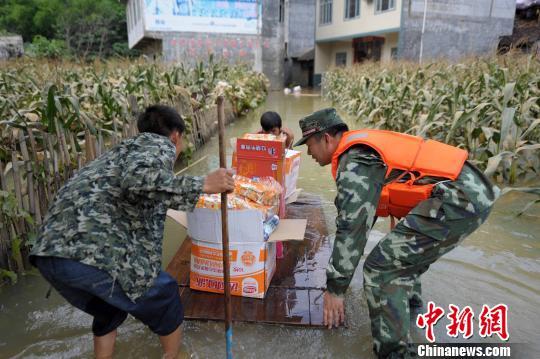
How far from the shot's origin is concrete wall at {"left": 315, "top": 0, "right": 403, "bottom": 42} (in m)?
18.5

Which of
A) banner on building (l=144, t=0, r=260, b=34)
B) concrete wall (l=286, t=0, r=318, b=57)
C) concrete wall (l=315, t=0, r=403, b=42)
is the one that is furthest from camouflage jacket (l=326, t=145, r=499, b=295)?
concrete wall (l=286, t=0, r=318, b=57)

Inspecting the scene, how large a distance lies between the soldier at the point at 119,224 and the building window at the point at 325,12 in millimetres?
25318

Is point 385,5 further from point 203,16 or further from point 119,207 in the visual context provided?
point 119,207

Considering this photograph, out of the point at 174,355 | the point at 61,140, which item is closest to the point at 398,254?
the point at 174,355

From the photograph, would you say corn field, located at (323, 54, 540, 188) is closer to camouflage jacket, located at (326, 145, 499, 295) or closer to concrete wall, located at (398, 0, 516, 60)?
camouflage jacket, located at (326, 145, 499, 295)

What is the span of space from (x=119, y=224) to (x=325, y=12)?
26.4 m

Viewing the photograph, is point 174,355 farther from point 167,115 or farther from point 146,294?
point 167,115

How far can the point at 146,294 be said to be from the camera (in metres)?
1.77

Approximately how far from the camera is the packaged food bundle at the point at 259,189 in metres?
2.59

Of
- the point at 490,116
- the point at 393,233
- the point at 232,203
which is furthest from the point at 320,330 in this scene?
the point at 490,116

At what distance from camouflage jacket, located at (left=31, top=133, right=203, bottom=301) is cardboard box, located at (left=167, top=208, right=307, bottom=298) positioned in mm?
664

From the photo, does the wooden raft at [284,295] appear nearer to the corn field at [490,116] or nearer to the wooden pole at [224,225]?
the wooden pole at [224,225]

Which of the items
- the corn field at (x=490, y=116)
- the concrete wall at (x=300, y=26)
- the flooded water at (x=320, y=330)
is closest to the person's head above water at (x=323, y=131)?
the flooded water at (x=320, y=330)

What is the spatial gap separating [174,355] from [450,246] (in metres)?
1.57
